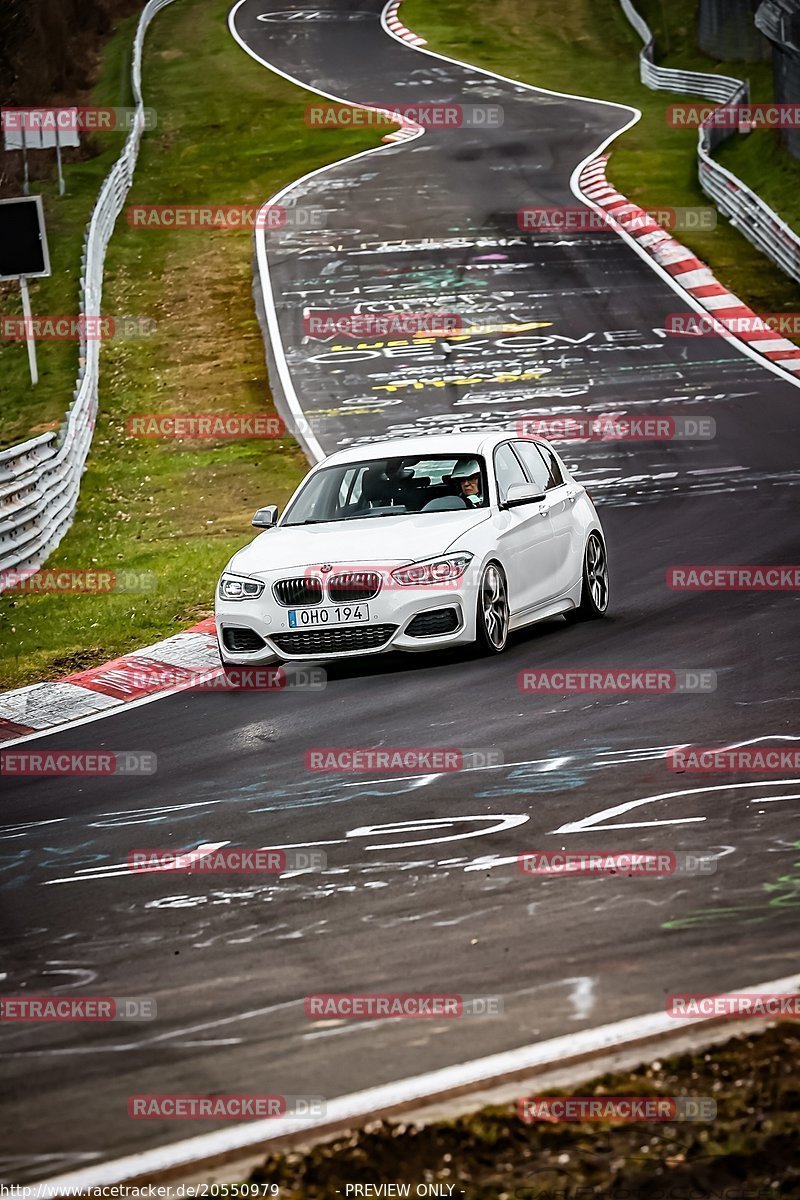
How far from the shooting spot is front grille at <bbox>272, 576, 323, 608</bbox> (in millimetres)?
11898

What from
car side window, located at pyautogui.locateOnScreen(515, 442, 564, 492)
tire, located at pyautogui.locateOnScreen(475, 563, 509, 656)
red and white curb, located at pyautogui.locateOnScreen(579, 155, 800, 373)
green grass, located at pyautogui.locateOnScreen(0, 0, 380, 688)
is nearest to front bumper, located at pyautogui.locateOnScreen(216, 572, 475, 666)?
tire, located at pyautogui.locateOnScreen(475, 563, 509, 656)

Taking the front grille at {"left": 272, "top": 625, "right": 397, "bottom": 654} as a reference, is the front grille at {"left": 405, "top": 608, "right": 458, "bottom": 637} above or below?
above

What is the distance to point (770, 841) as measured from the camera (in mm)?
7461

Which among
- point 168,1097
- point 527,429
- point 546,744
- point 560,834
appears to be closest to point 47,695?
point 546,744

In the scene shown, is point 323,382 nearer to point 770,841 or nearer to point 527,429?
point 527,429

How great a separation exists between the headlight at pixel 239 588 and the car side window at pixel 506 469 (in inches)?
77.5

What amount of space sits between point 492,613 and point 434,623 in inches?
22.1

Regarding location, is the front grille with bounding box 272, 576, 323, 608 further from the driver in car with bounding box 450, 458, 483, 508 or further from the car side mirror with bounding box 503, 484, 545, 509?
the car side mirror with bounding box 503, 484, 545, 509

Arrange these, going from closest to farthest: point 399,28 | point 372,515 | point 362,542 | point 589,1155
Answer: point 589,1155, point 362,542, point 372,515, point 399,28

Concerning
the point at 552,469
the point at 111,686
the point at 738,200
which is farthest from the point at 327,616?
the point at 738,200

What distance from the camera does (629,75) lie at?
5150 centimetres

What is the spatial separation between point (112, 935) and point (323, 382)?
66.6ft

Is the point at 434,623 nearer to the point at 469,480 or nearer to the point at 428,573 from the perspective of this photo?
the point at 428,573

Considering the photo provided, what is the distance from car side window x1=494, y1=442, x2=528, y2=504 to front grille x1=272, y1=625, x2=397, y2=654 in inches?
65.4
